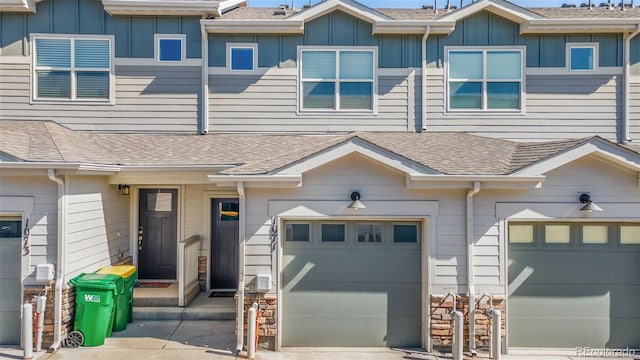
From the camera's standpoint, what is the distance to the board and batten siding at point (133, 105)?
7.67 m

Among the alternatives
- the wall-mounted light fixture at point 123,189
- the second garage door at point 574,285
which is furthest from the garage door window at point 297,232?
the wall-mounted light fixture at point 123,189

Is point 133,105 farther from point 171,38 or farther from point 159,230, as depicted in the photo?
point 159,230

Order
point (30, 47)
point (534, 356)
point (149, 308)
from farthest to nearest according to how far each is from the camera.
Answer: point (30, 47) → point (149, 308) → point (534, 356)

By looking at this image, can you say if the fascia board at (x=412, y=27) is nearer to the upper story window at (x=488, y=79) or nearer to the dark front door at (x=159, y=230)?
the upper story window at (x=488, y=79)

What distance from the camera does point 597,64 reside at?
7836 mm

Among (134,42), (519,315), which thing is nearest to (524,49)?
(519,315)

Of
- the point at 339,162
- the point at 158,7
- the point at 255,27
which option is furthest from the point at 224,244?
the point at 158,7

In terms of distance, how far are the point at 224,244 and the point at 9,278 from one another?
3.71 metres

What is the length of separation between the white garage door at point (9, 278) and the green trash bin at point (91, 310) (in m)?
0.86

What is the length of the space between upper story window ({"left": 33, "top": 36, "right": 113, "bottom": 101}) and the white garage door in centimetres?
313

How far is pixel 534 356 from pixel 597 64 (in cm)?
612

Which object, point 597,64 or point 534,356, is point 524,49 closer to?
point 597,64

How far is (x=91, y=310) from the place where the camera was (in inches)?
232

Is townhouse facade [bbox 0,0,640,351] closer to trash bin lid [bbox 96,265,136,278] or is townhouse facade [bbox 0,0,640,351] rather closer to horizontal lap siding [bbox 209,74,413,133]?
horizontal lap siding [bbox 209,74,413,133]
